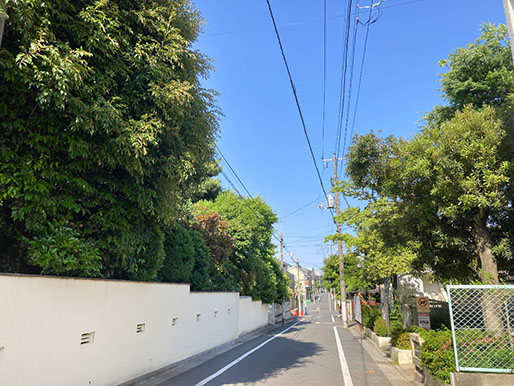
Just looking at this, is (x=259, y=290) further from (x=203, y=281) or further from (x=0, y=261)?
(x=0, y=261)

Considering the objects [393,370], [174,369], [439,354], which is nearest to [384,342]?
[393,370]

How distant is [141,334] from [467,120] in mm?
8122

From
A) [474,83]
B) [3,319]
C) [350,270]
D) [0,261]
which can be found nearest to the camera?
[3,319]

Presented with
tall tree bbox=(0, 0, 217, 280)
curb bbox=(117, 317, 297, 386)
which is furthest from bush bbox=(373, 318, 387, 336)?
tall tree bbox=(0, 0, 217, 280)

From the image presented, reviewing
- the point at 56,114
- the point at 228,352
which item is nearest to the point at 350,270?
the point at 228,352

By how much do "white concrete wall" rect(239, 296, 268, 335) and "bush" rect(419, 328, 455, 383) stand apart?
39.6 feet

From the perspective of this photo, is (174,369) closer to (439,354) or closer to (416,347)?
(416,347)

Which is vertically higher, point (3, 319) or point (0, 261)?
point (0, 261)

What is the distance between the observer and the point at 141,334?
7715mm

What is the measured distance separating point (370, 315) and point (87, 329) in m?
13.7

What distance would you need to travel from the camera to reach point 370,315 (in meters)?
16.2

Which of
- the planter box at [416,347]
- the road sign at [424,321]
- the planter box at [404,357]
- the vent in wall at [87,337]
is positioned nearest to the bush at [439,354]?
the planter box at [416,347]

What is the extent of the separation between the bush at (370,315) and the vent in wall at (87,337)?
41.8ft

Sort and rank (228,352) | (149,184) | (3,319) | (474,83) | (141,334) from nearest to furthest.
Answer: (3,319) → (149,184) → (141,334) → (474,83) → (228,352)
